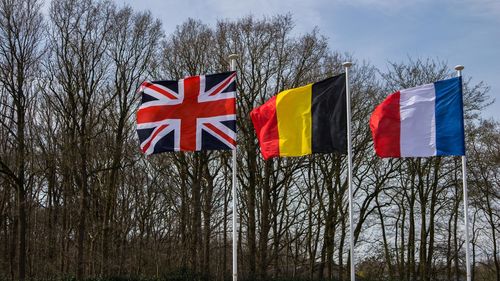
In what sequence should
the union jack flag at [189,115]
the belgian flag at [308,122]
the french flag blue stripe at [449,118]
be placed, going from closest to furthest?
the french flag blue stripe at [449,118] → the union jack flag at [189,115] → the belgian flag at [308,122]

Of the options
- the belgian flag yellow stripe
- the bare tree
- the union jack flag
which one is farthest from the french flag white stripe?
the bare tree

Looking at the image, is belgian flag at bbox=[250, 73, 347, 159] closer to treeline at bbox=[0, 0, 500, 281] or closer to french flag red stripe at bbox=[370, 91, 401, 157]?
french flag red stripe at bbox=[370, 91, 401, 157]

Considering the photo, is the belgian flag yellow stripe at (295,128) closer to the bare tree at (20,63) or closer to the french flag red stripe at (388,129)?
the french flag red stripe at (388,129)

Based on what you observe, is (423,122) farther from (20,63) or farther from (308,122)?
(20,63)

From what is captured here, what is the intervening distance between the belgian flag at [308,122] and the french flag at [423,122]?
0.96m

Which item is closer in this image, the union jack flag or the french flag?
the french flag

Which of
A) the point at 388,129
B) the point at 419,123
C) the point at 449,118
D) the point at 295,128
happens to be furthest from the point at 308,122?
the point at 449,118

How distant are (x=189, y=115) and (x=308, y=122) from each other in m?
2.91

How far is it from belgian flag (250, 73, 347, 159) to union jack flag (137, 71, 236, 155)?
1.08 m

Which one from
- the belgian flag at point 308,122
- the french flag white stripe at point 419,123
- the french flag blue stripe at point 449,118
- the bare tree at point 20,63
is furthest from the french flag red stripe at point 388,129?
the bare tree at point 20,63

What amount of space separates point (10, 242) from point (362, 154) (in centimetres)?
2185

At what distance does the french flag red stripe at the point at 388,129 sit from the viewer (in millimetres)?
13766

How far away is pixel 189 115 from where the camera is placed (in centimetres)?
1416

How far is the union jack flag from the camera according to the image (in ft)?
46.0
